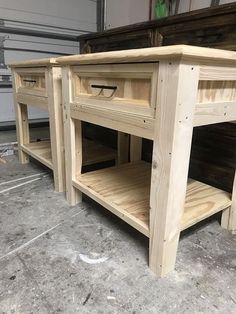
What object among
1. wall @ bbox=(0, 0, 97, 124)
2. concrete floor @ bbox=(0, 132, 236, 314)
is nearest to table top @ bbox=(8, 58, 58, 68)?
concrete floor @ bbox=(0, 132, 236, 314)

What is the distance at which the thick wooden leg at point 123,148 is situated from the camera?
56.7 inches

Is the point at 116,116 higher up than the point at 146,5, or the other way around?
the point at 146,5

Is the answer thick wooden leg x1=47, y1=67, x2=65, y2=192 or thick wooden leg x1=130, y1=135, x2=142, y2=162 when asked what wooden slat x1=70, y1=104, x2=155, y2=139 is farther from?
thick wooden leg x1=130, y1=135, x2=142, y2=162

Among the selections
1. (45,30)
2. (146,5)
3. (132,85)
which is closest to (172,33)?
(132,85)

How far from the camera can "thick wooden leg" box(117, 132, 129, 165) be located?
56.7 inches

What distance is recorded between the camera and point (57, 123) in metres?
1.18

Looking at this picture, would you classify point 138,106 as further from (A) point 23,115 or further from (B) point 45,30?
(B) point 45,30

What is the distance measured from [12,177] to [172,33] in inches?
44.4

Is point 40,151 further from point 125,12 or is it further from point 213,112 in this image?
point 125,12

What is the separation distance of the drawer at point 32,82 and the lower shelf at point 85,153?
343 mm

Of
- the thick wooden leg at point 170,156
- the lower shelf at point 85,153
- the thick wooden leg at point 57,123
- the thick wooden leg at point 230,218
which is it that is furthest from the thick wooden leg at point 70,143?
the thick wooden leg at point 230,218

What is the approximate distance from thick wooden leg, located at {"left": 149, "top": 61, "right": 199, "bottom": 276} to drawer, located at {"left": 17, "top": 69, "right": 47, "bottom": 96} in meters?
0.80

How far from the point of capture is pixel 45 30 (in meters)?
2.33

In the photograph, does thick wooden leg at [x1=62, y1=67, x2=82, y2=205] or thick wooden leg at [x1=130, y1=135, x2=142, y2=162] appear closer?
thick wooden leg at [x1=62, y1=67, x2=82, y2=205]
